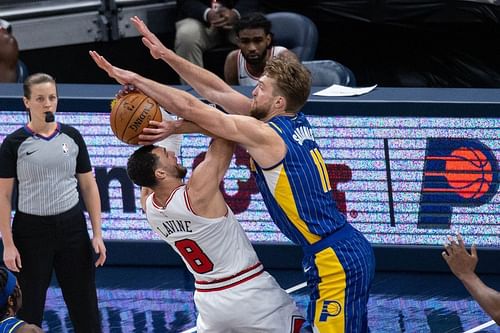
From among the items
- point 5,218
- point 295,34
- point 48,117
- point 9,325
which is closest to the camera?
point 9,325

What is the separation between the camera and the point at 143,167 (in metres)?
5.62

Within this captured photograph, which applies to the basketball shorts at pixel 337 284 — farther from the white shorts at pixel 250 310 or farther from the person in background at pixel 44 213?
the person in background at pixel 44 213

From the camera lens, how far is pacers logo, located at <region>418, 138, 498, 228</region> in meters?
8.20

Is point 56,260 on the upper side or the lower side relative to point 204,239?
lower

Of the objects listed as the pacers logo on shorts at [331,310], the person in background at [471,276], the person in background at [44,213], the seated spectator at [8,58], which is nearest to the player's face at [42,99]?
the person in background at [44,213]

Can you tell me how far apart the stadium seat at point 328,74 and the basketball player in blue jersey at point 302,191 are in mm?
3759

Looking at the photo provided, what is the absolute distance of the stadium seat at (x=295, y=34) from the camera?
1035cm

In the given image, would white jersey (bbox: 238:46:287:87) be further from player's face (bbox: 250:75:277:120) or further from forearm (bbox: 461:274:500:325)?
forearm (bbox: 461:274:500:325)

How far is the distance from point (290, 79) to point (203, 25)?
19.1 ft

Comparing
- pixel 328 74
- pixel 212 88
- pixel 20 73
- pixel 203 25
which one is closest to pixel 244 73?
pixel 328 74

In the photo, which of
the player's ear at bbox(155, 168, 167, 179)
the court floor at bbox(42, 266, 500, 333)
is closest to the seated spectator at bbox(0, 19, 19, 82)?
the court floor at bbox(42, 266, 500, 333)

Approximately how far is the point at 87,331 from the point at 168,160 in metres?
A: 1.59

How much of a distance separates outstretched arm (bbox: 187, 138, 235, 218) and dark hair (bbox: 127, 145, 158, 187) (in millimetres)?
211

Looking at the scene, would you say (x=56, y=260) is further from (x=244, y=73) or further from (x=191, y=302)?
(x=244, y=73)
